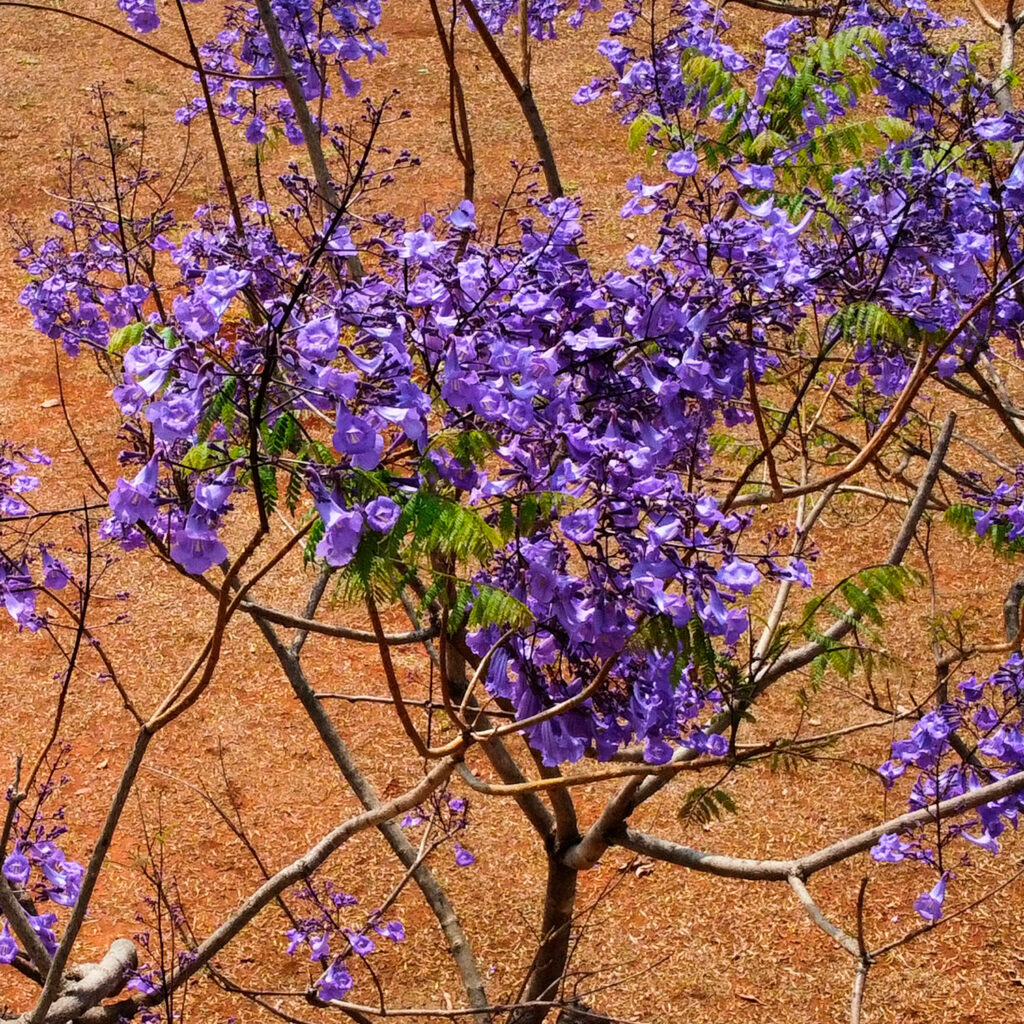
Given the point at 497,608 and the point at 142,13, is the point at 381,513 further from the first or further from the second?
the point at 142,13

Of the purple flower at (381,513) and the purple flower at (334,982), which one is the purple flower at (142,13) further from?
the purple flower at (334,982)

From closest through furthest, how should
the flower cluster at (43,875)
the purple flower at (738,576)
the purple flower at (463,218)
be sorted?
the purple flower at (738,576)
the purple flower at (463,218)
the flower cluster at (43,875)

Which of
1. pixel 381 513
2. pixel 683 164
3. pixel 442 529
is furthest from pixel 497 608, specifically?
pixel 683 164

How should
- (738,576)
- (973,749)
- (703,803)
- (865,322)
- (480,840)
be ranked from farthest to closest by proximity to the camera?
(480,840) < (973,749) < (703,803) < (865,322) < (738,576)

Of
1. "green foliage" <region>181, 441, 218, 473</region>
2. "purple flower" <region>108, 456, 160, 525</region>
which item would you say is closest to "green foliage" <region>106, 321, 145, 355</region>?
"green foliage" <region>181, 441, 218, 473</region>

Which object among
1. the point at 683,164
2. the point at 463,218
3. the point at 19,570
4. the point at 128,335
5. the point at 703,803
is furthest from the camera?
the point at 703,803

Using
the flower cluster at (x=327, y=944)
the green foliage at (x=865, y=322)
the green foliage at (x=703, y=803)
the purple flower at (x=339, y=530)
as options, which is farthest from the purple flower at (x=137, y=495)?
the flower cluster at (x=327, y=944)

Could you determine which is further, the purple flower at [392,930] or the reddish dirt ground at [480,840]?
the reddish dirt ground at [480,840]

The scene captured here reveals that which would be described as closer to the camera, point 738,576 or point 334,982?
point 738,576

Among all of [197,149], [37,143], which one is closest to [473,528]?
[197,149]

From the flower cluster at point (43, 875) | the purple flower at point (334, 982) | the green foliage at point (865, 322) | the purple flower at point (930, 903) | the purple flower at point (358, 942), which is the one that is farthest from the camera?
the purple flower at point (930, 903)
